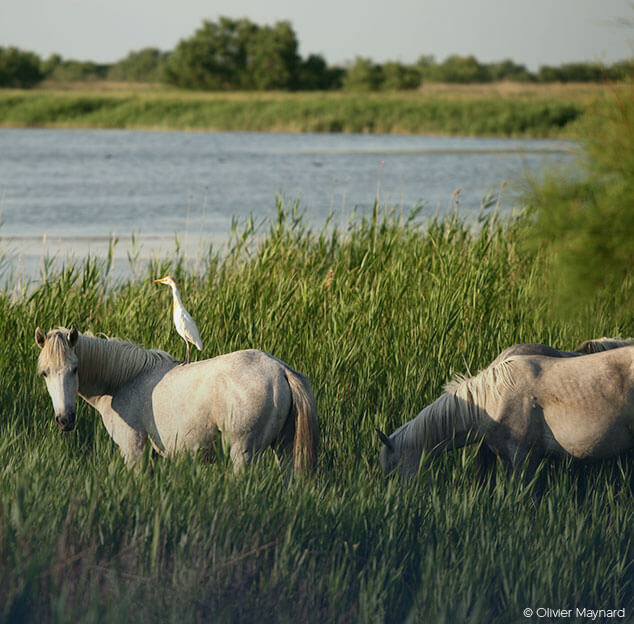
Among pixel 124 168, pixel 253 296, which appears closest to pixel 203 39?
pixel 124 168

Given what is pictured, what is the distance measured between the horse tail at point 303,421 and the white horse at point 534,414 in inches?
15.6

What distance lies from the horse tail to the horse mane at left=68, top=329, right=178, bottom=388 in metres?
0.78

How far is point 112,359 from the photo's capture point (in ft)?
14.4

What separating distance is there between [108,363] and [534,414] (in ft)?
6.25

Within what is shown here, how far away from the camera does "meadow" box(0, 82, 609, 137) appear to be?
138 ft

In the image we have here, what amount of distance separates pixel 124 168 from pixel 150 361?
874 inches

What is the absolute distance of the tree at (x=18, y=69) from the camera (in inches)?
2771

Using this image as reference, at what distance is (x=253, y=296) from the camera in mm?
7109

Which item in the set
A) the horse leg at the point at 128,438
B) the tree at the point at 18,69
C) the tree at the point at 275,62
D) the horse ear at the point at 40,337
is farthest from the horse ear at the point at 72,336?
the tree at the point at 18,69

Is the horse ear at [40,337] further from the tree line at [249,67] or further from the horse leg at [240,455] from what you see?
the tree line at [249,67]

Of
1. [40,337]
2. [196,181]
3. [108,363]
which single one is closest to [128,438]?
[108,363]

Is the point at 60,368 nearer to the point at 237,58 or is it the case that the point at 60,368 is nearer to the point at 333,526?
the point at 333,526

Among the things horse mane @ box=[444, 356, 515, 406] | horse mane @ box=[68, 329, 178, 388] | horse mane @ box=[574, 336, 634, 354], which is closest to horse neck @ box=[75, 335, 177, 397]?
horse mane @ box=[68, 329, 178, 388]

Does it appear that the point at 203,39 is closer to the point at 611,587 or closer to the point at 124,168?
the point at 124,168
